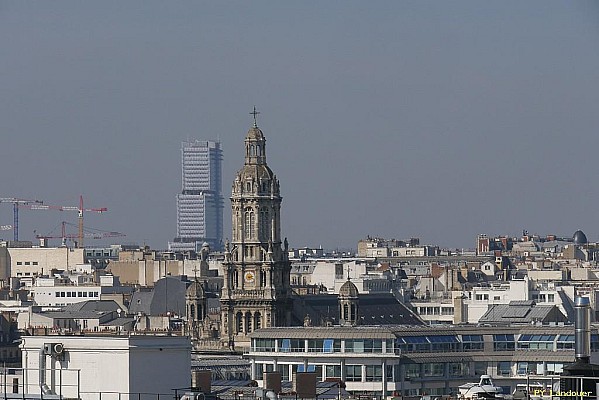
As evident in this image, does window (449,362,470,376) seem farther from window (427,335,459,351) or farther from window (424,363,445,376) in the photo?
window (427,335,459,351)

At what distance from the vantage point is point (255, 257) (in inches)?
6033

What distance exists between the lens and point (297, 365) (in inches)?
4031

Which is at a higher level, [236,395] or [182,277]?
[182,277]

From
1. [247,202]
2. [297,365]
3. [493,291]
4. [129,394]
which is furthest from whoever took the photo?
[493,291]

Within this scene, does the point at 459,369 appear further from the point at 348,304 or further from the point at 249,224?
the point at 348,304

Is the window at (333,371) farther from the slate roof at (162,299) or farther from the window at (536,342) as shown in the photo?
the slate roof at (162,299)

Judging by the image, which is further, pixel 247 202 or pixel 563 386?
pixel 247 202

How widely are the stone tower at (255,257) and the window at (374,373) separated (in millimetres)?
48904

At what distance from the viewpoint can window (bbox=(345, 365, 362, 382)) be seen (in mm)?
100125

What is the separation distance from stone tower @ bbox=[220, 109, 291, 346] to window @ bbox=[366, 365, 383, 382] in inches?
1925

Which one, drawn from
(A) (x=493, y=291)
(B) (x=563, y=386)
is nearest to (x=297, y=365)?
(B) (x=563, y=386)

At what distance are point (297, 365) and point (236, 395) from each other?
3473 centimetres

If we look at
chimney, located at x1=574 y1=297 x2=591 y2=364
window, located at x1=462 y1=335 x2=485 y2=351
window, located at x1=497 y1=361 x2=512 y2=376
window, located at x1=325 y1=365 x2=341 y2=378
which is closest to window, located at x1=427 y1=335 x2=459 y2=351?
window, located at x1=462 y1=335 x2=485 y2=351

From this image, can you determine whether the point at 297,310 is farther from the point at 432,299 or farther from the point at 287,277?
the point at 432,299
